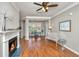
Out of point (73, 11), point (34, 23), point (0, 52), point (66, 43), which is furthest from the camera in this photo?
point (34, 23)

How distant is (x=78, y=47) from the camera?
15.3ft

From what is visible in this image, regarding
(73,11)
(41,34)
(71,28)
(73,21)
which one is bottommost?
(41,34)

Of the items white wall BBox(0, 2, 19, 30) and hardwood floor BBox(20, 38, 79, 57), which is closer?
white wall BBox(0, 2, 19, 30)

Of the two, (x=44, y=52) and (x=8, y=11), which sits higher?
(x=8, y=11)

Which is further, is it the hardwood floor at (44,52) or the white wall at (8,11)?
the hardwood floor at (44,52)

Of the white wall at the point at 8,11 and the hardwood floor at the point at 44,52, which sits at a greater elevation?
the white wall at the point at 8,11

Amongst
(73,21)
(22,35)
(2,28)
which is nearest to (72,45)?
(73,21)

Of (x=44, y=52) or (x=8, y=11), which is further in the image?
(x=44, y=52)

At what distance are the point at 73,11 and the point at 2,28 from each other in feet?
11.4

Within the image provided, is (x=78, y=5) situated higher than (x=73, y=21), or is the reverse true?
(x=78, y=5)

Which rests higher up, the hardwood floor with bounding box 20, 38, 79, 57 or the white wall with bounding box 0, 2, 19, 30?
the white wall with bounding box 0, 2, 19, 30

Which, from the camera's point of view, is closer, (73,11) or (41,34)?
(73,11)

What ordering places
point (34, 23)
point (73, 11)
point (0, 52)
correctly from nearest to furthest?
1. point (0, 52)
2. point (73, 11)
3. point (34, 23)

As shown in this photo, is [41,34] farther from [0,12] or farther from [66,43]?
[0,12]
